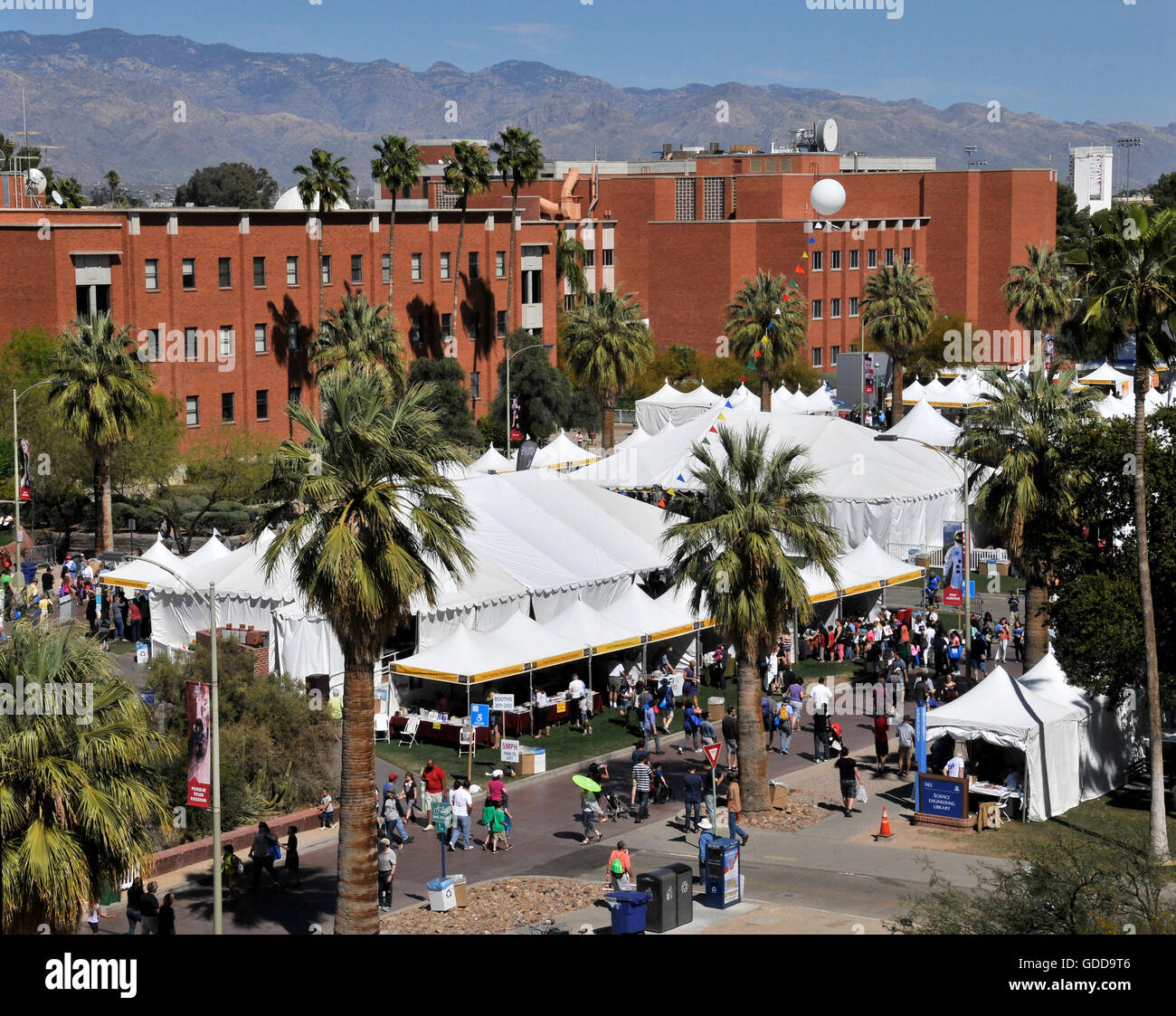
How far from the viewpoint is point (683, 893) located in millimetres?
20609

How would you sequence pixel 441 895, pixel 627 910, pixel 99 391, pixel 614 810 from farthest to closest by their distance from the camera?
pixel 99 391, pixel 614 810, pixel 441 895, pixel 627 910

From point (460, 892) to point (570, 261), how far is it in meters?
66.4

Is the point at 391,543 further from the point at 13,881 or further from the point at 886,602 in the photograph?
the point at 886,602

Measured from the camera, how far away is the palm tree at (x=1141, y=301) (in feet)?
77.6

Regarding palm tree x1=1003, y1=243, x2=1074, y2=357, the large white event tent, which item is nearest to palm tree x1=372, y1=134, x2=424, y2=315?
the large white event tent

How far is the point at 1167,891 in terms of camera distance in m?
22.1

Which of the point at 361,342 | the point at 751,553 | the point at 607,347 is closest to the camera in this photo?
the point at 751,553

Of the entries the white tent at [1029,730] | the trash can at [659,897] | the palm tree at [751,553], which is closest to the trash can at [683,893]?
the trash can at [659,897]

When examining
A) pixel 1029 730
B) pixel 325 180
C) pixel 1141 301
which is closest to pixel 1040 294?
pixel 325 180

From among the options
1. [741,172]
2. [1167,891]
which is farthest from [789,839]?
[741,172]

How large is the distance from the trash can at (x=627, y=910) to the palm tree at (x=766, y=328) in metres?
45.3

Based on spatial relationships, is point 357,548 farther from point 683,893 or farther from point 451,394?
point 451,394
